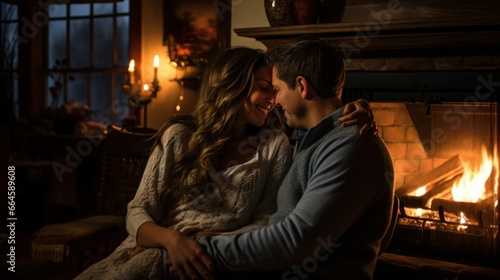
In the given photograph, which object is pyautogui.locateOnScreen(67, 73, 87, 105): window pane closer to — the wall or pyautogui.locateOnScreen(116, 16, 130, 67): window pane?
pyautogui.locateOnScreen(116, 16, 130, 67): window pane

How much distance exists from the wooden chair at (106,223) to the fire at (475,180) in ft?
4.67

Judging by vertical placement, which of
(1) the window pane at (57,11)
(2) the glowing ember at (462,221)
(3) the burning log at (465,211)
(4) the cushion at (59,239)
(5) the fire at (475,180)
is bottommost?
(4) the cushion at (59,239)

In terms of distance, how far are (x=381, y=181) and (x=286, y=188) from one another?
282 mm

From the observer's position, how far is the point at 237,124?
200 cm

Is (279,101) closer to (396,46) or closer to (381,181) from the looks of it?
(381,181)

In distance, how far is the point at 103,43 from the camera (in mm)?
4621

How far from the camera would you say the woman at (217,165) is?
1.81 m

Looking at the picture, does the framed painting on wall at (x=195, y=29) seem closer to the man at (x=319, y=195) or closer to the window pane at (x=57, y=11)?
the window pane at (x=57, y=11)

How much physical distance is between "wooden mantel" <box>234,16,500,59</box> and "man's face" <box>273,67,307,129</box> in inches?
40.2

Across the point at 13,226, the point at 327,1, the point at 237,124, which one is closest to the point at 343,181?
the point at 237,124

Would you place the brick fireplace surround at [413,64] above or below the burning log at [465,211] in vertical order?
above

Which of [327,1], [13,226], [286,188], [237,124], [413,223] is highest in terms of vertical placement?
[327,1]

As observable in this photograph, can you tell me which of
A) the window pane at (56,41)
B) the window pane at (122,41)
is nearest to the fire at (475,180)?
the window pane at (122,41)

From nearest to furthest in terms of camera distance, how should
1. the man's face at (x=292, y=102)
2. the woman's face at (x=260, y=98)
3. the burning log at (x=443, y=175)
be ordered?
the man's face at (x=292, y=102), the woman's face at (x=260, y=98), the burning log at (x=443, y=175)
